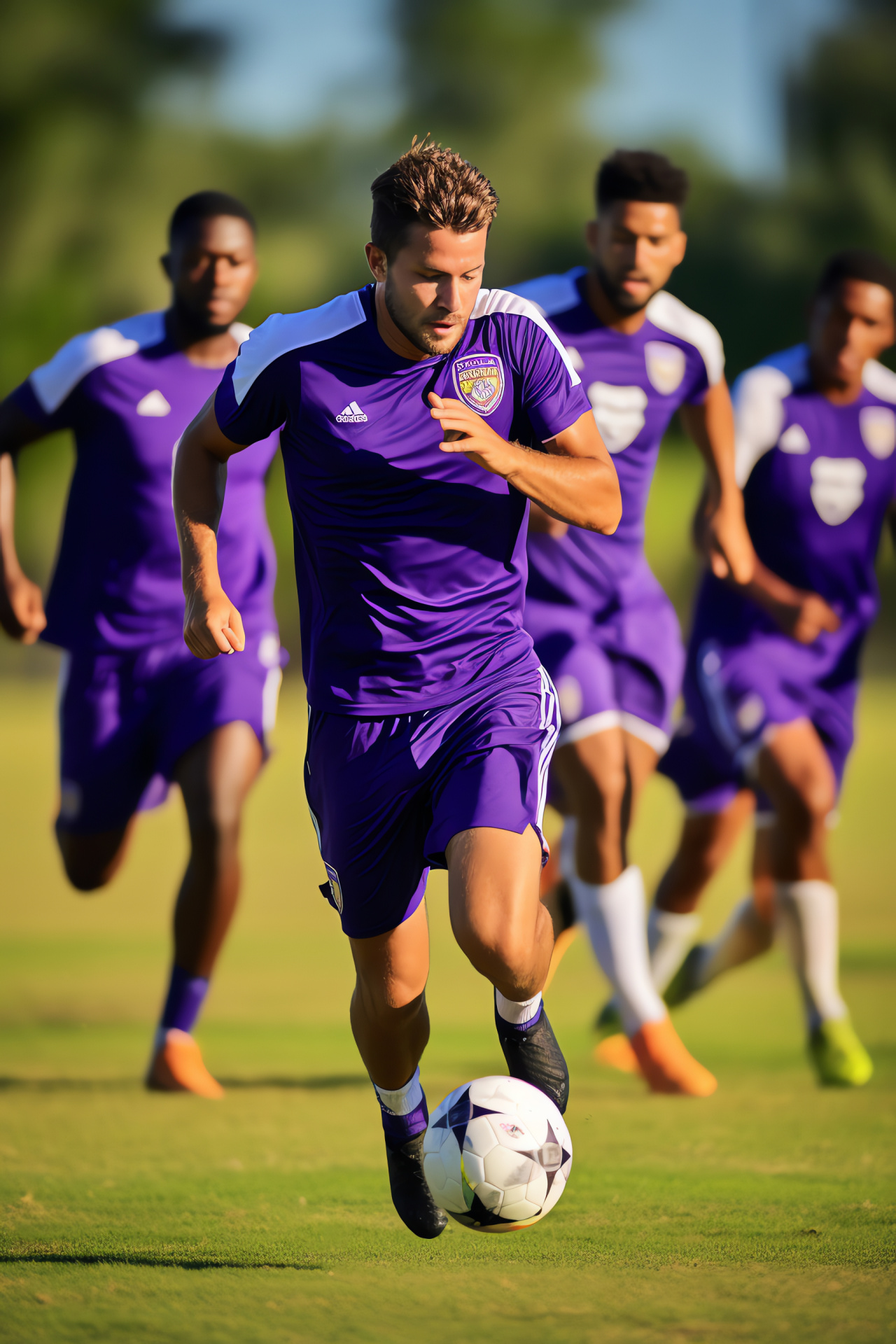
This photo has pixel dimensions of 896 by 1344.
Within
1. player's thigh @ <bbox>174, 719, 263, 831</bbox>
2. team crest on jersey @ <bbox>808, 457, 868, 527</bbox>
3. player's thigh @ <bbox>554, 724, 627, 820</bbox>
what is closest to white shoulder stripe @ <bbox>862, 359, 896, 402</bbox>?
team crest on jersey @ <bbox>808, 457, 868, 527</bbox>

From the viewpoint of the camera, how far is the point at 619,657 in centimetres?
584

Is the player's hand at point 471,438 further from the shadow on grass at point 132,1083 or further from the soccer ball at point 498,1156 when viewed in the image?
the shadow on grass at point 132,1083

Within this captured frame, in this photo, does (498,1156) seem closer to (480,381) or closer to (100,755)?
(480,381)

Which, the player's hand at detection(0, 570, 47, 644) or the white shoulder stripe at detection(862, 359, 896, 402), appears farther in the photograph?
the white shoulder stripe at detection(862, 359, 896, 402)

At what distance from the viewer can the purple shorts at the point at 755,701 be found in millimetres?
6242

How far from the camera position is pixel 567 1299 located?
136 inches

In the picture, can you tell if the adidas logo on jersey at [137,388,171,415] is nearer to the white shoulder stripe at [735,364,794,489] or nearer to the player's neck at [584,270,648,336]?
the player's neck at [584,270,648,336]

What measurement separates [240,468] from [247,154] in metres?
42.8

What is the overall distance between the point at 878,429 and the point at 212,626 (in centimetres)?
358

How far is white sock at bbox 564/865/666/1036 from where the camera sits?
5727 millimetres

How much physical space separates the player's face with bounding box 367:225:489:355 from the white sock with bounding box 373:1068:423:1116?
5.35 feet

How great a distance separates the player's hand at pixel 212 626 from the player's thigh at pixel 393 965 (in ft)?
2.36

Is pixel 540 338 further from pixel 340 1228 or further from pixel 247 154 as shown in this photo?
pixel 247 154

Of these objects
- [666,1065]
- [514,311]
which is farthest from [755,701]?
[514,311]
